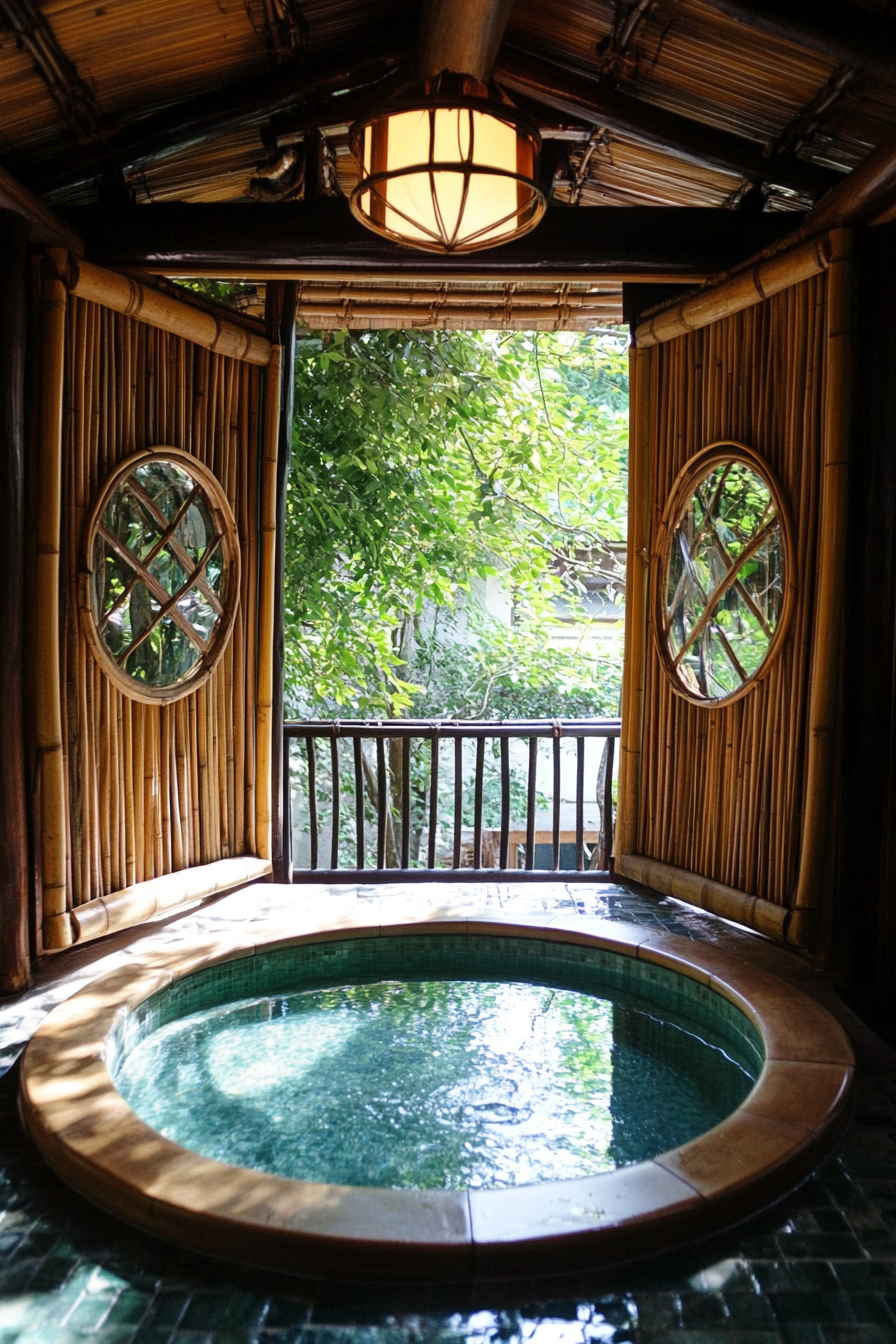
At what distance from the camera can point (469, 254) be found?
376 cm

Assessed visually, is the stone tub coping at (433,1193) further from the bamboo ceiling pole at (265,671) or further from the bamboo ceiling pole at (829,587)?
the bamboo ceiling pole at (265,671)

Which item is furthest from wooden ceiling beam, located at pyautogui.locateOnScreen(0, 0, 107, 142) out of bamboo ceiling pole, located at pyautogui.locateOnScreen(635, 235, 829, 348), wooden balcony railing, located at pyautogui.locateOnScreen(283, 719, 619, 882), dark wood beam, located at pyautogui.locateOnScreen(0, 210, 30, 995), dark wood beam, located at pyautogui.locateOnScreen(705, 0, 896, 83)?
wooden balcony railing, located at pyautogui.locateOnScreen(283, 719, 619, 882)

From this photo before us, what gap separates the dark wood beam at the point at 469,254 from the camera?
370cm

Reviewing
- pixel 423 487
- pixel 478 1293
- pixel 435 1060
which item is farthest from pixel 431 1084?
pixel 423 487

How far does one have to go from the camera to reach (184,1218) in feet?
6.62

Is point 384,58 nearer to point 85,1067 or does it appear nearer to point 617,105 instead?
point 617,105

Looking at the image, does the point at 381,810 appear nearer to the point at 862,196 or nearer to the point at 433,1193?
the point at 433,1193

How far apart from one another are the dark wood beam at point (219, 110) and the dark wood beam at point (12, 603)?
1.64ft

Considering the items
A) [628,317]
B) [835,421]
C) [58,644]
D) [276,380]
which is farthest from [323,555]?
[835,421]

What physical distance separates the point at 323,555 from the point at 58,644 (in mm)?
2693

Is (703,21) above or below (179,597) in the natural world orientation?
above

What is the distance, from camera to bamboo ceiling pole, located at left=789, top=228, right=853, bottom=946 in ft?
10.6

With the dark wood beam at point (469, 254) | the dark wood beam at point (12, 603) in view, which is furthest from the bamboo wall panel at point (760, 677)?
the dark wood beam at point (12, 603)

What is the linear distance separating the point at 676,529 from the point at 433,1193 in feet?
9.17
